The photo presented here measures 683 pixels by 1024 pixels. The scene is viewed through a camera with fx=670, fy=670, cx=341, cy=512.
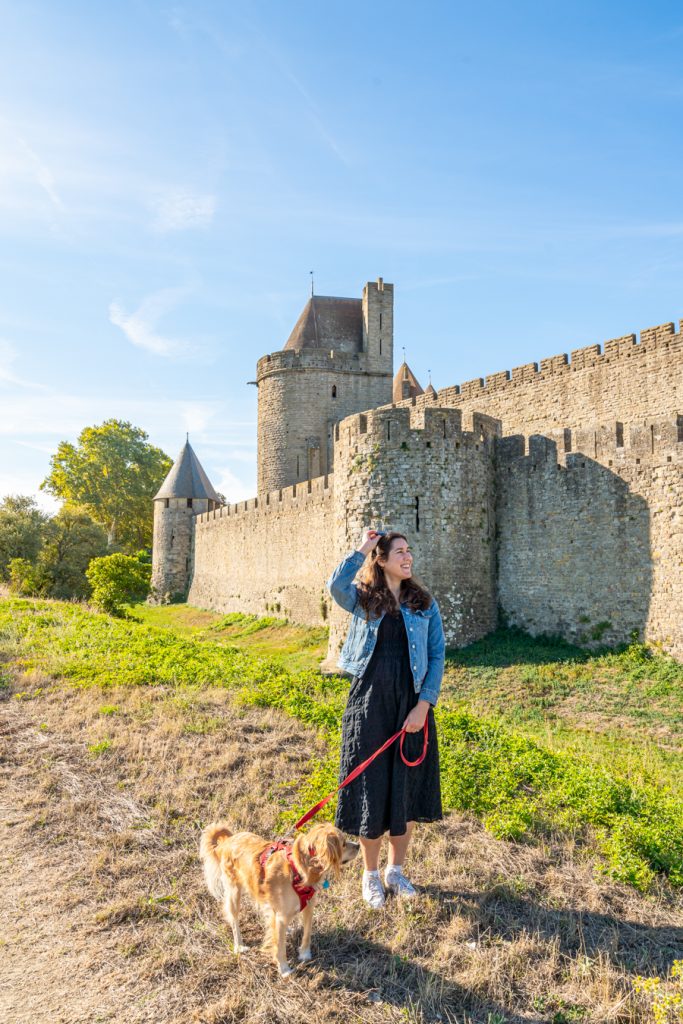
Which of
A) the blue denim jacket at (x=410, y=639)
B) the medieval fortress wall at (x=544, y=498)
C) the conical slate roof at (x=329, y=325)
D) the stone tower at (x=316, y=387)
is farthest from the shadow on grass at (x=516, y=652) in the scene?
the conical slate roof at (x=329, y=325)

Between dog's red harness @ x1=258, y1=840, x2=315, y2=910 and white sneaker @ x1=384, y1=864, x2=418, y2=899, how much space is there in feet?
2.67

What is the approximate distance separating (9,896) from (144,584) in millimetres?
24587

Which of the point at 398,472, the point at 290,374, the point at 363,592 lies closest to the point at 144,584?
the point at 290,374

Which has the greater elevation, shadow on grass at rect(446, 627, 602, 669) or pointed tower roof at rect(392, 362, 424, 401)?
pointed tower roof at rect(392, 362, 424, 401)

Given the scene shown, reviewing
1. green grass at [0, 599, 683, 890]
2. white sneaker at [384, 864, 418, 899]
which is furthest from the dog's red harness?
green grass at [0, 599, 683, 890]

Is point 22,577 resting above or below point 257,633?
above

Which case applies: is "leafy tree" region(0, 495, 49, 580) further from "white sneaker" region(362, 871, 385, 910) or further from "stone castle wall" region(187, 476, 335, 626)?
"white sneaker" region(362, 871, 385, 910)

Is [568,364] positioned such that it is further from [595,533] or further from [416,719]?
[416,719]

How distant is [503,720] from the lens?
10.5m

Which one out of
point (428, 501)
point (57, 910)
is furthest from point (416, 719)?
point (428, 501)

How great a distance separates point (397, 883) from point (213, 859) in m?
1.14

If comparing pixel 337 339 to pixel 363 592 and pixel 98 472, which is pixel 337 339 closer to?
pixel 98 472

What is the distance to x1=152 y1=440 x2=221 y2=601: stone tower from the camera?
3397 centimetres

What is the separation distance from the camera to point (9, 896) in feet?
13.8
